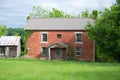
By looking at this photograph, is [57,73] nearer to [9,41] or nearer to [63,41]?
[63,41]

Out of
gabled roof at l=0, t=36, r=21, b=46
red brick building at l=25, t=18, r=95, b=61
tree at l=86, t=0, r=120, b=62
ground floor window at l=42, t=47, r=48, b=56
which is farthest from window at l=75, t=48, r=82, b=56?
gabled roof at l=0, t=36, r=21, b=46

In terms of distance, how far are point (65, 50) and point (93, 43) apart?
536 centimetres

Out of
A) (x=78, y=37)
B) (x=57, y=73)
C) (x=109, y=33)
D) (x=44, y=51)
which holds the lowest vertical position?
(x=57, y=73)

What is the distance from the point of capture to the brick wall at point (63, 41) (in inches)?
2368

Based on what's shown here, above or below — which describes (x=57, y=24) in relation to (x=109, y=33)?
above

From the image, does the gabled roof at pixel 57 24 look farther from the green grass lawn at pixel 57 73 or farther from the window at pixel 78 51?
the green grass lawn at pixel 57 73

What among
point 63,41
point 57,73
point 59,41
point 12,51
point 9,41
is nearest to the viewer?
point 57,73

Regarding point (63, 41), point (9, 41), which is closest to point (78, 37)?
point (63, 41)

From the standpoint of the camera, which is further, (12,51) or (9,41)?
(9,41)

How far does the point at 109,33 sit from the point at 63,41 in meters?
12.6

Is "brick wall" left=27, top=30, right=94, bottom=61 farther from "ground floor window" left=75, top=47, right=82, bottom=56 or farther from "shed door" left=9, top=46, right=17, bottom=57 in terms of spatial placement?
"shed door" left=9, top=46, right=17, bottom=57

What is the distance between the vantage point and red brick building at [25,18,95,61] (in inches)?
2366

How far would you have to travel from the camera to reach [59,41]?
2403 inches

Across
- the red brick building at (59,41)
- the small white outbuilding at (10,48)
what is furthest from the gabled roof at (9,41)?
the red brick building at (59,41)
